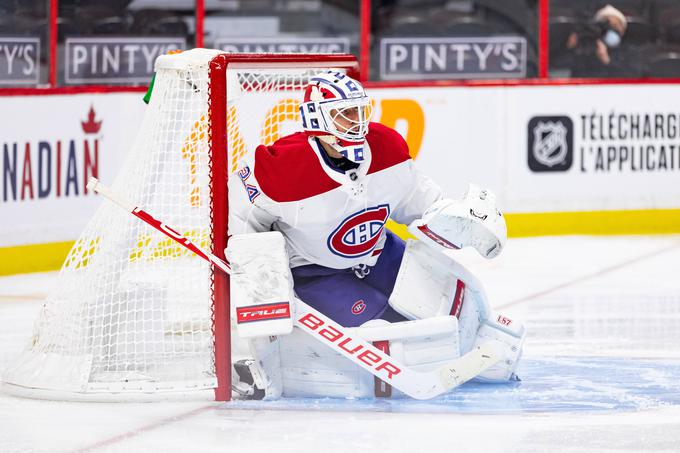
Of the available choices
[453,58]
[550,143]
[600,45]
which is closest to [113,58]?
[453,58]

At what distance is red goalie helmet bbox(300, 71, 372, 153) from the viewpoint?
399 cm

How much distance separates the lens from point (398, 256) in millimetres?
4418

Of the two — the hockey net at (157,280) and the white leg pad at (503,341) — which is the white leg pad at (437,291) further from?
the hockey net at (157,280)

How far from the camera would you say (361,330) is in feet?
13.4

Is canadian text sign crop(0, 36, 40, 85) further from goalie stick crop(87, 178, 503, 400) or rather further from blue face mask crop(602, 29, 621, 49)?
blue face mask crop(602, 29, 621, 49)

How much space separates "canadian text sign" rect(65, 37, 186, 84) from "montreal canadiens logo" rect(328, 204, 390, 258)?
10.2 feet

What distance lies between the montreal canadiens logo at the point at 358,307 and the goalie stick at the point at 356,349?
0.16m

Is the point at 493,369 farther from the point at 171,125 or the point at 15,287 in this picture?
the point at 15,287

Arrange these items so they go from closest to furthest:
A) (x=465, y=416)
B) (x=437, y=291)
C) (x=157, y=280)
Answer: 1. (x=465, y=416)
2. (x=437, y=291)
3. (x=157, y=280)

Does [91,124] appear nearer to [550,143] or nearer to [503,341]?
[550,143]

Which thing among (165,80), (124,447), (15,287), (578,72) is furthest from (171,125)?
(578,72)

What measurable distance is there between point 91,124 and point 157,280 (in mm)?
2449

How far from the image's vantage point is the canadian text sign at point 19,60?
656 centimetres

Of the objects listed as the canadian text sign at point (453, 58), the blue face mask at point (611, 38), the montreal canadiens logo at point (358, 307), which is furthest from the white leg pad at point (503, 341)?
the blue face mask at point (611, 38)
